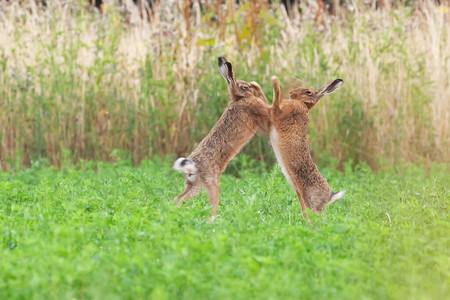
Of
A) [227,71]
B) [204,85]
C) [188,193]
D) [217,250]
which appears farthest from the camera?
[204,85]

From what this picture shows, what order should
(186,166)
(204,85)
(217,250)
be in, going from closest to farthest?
(217,250) → (186,166) → (204,85)

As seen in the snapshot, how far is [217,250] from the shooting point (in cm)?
448

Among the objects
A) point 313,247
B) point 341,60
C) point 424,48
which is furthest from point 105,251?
point 424,48

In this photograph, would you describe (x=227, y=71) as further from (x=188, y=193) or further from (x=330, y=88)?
(x=188, y=193)

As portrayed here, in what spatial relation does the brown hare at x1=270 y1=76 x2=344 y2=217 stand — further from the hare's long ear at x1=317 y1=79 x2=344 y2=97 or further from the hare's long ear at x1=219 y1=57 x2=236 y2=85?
the hare's long ear at x1=219 y1=57 x2=236 y2=85

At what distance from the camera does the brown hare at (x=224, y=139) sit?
637 centimetres

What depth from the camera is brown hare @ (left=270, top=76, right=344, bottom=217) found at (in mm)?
6375

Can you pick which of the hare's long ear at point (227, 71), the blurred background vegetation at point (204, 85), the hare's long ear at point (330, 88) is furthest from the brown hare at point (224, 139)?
the blurred background vegetation at point (204, 85)

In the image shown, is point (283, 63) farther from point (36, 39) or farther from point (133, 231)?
point (133, 231)

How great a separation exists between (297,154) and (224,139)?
61 centimetres

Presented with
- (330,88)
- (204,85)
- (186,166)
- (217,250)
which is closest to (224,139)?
(186,166)

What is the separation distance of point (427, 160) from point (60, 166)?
4589mm

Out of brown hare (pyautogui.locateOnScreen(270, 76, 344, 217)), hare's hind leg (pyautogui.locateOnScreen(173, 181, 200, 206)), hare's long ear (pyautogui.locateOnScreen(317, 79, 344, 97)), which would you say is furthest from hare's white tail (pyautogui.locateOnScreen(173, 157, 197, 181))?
hare's long ear (pyautogui.locateOnScreen(317, 79, 344, 97))

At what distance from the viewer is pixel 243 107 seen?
6758 millimetres
